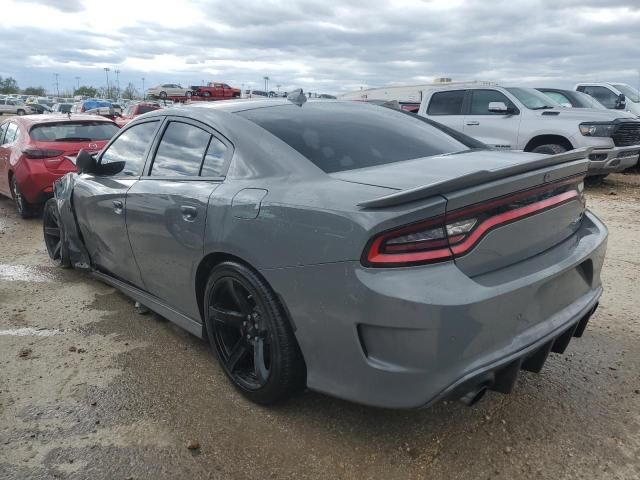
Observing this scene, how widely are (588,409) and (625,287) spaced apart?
210cm

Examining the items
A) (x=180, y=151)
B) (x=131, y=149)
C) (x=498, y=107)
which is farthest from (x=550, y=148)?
(x=180, y=151)

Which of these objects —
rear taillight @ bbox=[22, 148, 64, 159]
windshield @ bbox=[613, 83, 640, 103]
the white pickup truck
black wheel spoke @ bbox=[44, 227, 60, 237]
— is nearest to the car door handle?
black wheel spoke @ bbox=[44, 227, 60, 237]

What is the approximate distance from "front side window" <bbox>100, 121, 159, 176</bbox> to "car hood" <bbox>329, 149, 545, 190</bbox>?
1.72 metres

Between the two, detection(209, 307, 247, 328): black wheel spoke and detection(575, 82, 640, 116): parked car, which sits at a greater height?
detection(575, 82, 640, 116): parked car

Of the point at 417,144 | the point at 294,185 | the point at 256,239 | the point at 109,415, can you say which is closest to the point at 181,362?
the point at 109,415

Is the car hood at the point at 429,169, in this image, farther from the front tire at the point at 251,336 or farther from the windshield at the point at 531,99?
the windshield at the point at 531,99

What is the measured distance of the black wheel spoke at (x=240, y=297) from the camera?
2662 mm

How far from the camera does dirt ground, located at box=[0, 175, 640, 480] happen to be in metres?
2.30

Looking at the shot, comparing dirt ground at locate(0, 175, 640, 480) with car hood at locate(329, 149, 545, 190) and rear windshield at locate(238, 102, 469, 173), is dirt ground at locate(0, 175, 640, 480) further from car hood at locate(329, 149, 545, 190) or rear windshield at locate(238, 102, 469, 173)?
rear windshield at locate(238, 102, 469, 173)

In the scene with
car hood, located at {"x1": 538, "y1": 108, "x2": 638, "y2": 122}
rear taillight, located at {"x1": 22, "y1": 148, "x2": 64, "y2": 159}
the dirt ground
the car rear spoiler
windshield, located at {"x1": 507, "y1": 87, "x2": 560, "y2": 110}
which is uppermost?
windshield, located at {"x1": 507, "y1": 87, "x2": 560, "y2": 110}

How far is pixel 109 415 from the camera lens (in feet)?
8.92

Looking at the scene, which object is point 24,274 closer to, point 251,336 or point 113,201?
point 113,201

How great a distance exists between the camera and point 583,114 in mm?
8930

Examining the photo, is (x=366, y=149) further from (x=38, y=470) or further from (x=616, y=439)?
(x=38, y=470)
